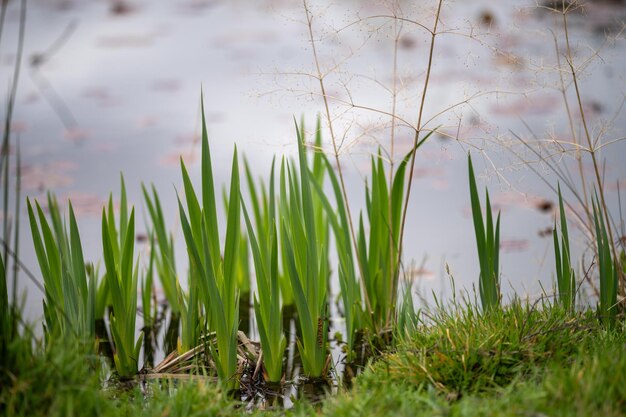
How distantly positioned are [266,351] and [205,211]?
0.65 metres

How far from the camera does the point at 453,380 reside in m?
2.40

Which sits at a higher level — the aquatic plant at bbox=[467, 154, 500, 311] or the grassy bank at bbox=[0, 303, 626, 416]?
the aquatic plant at bbox=[467, 154, 500, 311]

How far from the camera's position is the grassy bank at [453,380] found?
6.80ft

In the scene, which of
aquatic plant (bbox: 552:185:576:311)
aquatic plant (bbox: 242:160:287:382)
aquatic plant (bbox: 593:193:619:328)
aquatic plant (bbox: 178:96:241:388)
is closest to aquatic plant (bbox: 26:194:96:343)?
aquatic plant (bbox: 178:96:241:388)

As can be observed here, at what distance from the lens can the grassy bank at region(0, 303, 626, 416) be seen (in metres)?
2.07

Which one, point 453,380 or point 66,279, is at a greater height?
point 66,279

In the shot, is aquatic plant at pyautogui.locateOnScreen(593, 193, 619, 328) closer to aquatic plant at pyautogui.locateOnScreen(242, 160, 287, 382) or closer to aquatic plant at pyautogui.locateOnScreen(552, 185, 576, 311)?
aquatic plant at pyautogui.locateOnScreen(552, 185, 576, 311)

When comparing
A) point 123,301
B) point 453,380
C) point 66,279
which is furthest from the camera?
point 123,301

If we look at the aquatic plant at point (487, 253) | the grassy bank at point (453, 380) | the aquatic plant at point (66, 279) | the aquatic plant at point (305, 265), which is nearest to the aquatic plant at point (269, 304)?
the aquatic plant at point (305, 265)

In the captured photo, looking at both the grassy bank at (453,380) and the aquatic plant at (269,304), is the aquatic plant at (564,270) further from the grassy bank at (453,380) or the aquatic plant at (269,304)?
the aquatic plant at (269,304)

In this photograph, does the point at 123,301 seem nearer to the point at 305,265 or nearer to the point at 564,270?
the point at 305,265

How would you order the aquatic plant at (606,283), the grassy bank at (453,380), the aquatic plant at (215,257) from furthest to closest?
1. the aquatic plant at (606,283)
2. the aquatic plant at (215,257)
3. the grassy bank at (453,380)

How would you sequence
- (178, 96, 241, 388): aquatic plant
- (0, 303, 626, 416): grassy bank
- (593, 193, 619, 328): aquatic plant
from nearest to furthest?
(0, 303, 626, 416): grassy bank, (178, 96, 241, 388): aquatic plant, (593, 193, 619, 328): aquatic plant

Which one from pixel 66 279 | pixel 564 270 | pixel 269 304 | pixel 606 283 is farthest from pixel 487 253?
pixel 66 279
